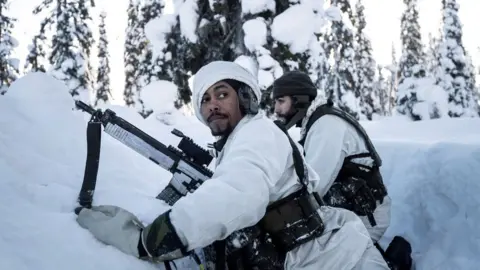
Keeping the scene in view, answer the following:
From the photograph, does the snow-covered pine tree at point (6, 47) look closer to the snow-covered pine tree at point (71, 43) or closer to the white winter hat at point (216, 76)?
the snow-covered pine tree at point (71, 43)

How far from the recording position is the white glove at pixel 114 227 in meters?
2.18

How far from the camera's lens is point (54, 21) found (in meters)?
20.2

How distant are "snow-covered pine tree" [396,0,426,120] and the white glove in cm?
2332

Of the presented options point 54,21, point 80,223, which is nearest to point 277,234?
point 80,223

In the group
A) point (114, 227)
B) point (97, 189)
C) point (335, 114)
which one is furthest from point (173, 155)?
point (335, 114)

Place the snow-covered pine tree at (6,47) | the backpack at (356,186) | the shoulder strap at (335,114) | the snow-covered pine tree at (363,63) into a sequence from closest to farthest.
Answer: the shoulder strap at (335,114) → the backpack at (356,186) → the snow-covered pine tree at (6,47) → the snow-covered pine tree at (363,63)

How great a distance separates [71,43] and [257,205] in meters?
20.7

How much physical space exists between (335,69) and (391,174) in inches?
735

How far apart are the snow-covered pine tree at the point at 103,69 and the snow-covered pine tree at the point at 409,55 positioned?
22.6m

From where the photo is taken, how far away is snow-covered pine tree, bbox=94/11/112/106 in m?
35.8

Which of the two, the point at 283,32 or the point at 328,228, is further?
the point at 283,32

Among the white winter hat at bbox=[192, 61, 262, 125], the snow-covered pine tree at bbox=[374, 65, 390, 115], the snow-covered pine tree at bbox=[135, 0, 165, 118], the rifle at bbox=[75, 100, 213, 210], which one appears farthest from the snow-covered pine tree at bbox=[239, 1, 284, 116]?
the snow-covered pine tree at bbox=[374, 65, 390, 115]

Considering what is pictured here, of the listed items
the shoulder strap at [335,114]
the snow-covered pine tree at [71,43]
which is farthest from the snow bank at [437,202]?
the snow-covered pine tree at [71,43]

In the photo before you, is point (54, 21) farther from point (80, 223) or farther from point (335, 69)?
point (80, 223)
